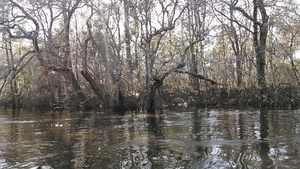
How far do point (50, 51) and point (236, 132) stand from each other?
1637cm

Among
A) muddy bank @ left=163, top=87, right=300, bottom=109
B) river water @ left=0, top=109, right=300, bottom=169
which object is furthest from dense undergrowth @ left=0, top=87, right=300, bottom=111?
river water @ left=0, top=109, right=300, bottom=169

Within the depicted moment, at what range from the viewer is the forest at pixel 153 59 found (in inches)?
937

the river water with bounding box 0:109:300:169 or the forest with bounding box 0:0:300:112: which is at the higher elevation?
the forest with bounding box 0:0:300:112

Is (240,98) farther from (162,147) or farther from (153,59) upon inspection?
(162,147)

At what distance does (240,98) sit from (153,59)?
25.1 ft

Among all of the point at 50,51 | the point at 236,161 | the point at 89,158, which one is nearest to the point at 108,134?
the point at 89,158

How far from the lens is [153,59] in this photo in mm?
22828

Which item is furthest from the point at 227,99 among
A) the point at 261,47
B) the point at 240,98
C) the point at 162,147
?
the point at 162,147

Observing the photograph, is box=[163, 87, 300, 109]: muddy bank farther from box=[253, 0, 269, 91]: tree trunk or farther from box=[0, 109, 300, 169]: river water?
box=[0, 109, 300, 169]: river water

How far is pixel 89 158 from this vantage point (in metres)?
9.35

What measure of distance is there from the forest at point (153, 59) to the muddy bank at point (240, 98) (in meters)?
0.06

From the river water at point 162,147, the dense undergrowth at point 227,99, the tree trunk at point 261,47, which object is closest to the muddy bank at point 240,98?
the dense undergrowth at point 227,99

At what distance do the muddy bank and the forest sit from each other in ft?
0.20

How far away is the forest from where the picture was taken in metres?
23.8
